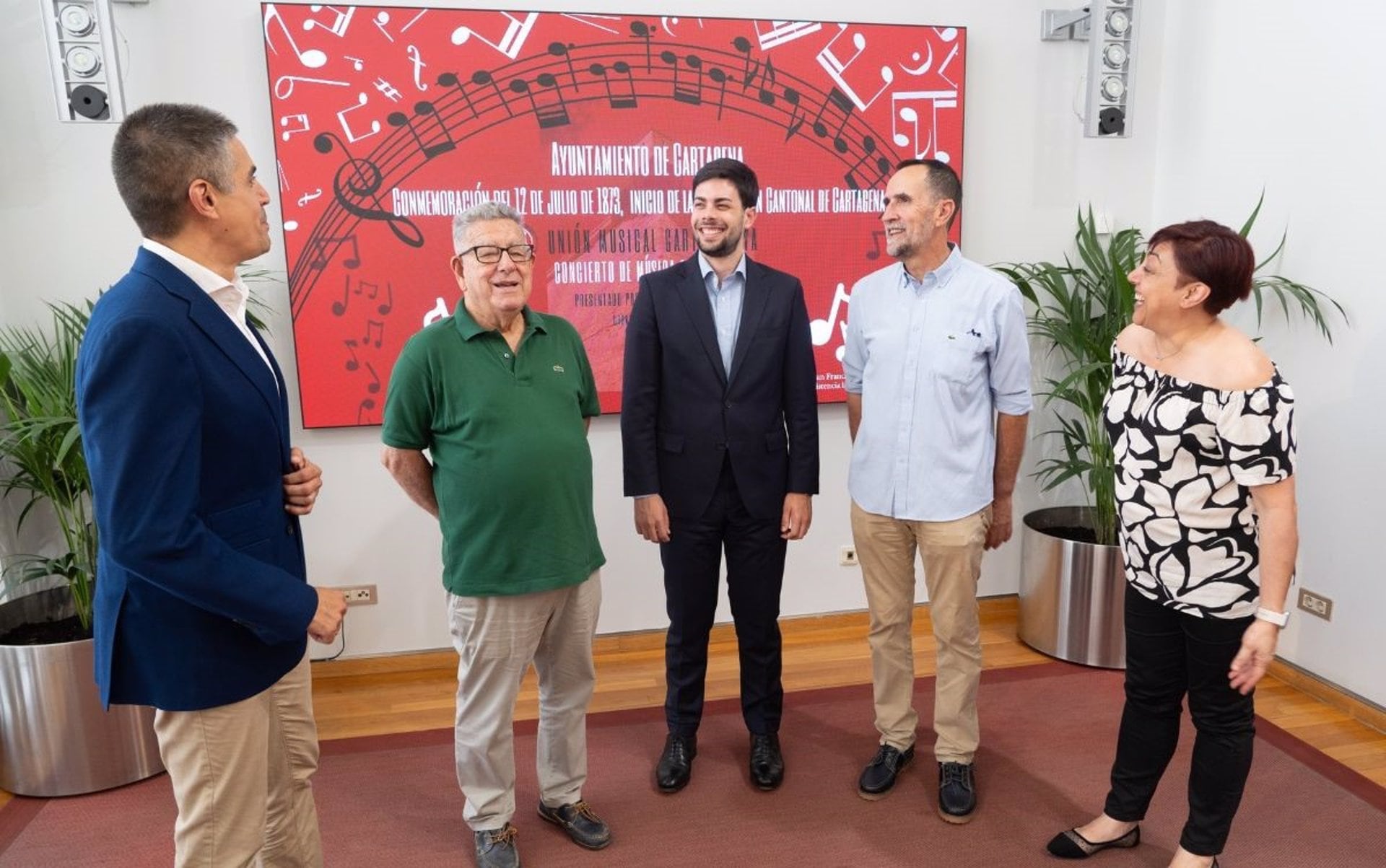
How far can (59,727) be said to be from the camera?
2.56 metres

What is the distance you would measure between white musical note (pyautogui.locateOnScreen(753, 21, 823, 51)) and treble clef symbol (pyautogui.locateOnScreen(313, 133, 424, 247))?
4.69ft

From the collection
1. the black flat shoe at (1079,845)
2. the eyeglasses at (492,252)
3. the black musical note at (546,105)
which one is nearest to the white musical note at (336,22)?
the black musical note at (546,105)

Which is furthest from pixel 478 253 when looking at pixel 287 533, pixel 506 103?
pixel 506 103

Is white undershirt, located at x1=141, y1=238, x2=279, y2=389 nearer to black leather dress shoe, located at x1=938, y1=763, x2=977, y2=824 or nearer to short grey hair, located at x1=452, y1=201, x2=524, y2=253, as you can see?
short grey hair, located at x1=452, y1=201, x2=524, y2=253

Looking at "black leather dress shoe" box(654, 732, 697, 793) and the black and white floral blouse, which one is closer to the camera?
the black and white floral blouse

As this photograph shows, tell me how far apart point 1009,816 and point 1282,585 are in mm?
1000

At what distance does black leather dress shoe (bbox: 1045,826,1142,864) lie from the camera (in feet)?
7.30

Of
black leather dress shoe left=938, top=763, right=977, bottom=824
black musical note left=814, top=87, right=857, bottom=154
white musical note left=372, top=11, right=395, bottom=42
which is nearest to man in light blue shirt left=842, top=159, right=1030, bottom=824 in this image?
black leather dress shoe left=938, top=763, right=977, bottom=824

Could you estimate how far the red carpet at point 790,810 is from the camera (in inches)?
89.4

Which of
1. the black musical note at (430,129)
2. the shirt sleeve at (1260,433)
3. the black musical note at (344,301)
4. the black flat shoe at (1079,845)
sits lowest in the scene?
the black flat shoe at (1079,845)

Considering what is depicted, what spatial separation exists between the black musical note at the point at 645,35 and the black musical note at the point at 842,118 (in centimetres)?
65

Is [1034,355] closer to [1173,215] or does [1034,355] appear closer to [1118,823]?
[1173,215]

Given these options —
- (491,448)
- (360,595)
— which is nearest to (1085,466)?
(491,448)

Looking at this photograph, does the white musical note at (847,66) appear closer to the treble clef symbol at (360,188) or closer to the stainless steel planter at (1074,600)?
the treble clef symbol at (360,188)
